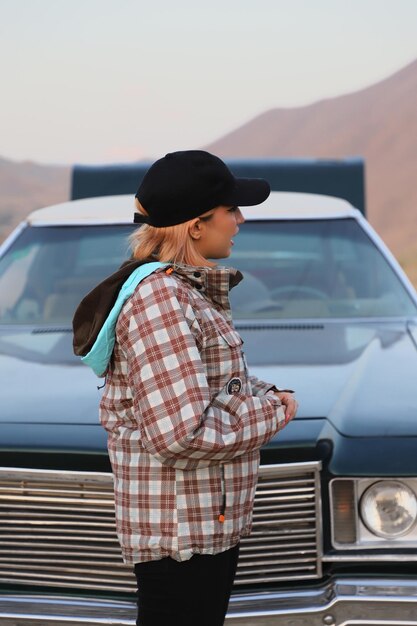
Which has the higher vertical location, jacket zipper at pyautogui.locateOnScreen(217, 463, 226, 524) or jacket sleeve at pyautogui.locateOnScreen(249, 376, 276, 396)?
jacket sleeve at pyautogui.locateOnScreen(249, 376, 276, 396)

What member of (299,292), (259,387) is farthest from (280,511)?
(299,292)

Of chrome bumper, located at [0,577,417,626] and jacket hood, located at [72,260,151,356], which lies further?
chrome bumper, located at [0,577,417,626]

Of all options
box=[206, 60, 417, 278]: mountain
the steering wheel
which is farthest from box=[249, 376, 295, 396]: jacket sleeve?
box=[206, 60, 417, 278]: mountain

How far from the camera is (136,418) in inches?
92.2

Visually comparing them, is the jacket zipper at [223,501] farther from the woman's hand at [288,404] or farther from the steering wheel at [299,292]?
the steering wheel at [299,292]

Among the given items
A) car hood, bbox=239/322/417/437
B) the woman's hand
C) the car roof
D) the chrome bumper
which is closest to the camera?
the woman's hand

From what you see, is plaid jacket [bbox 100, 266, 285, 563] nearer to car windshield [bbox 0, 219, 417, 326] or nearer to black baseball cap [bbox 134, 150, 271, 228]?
black baseball cap [bbox 134, 150, 271, 228]

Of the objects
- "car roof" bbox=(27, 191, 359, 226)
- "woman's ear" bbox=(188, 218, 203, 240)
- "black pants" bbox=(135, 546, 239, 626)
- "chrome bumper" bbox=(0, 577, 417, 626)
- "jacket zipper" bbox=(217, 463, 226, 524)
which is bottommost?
"chrome bumper" bbox=(0, 577, 417, 626)

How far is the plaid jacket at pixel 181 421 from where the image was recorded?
7.42ft

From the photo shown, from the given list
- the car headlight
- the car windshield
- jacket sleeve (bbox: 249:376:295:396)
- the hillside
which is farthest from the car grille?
the hillside

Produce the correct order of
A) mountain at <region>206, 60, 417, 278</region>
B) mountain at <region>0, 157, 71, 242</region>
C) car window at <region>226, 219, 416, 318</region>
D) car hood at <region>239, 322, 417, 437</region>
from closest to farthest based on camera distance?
1. car hood at <region>239, 322, 417, 437</region>
2. car window at <region>226, 219, 416, 318</region>
3. mountain at <region>206, 60, 417, 278</region>
4. mountain at <region>0, 157, 71, 242</region>

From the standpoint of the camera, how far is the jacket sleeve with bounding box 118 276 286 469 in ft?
7.38

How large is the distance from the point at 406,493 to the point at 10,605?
44.2 inches

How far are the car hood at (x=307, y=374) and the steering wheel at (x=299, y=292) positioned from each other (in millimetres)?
297
